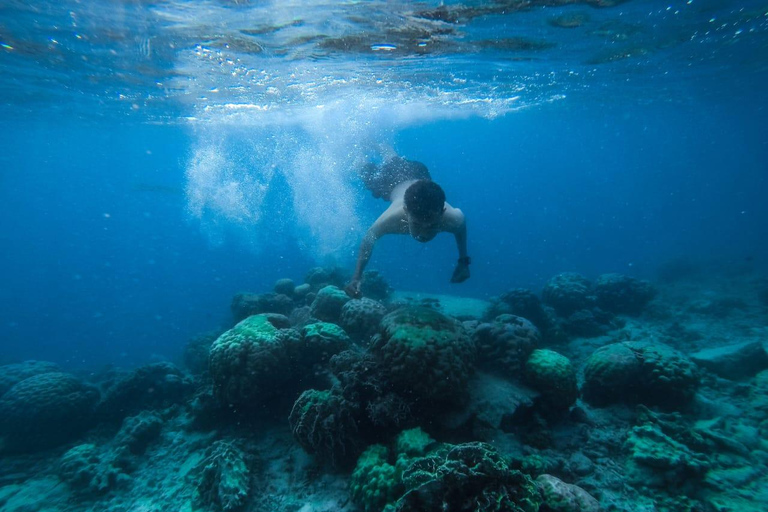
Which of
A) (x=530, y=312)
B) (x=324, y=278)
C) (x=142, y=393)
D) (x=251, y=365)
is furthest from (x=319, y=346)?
(x=530, y=312)

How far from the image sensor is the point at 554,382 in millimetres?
4621

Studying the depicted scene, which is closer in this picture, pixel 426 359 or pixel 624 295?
pixel 426 359

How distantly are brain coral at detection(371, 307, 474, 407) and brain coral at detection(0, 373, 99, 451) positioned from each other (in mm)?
6731

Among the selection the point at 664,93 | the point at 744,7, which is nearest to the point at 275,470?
the point at 744,7

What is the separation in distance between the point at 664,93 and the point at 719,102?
12729 millimetres

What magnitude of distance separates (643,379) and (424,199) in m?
4.27

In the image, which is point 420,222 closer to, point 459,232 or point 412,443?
point 459,232

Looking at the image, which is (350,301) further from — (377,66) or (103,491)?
(377,66)

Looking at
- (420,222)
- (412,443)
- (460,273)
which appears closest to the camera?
(412,443)

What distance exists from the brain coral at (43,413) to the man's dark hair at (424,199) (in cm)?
787

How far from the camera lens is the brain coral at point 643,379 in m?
4.91

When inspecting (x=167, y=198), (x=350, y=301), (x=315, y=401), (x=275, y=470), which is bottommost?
(x=275, y=470)

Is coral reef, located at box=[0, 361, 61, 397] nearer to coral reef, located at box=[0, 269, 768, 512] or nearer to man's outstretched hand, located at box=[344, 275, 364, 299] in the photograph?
coral reef, located at box=[0, 269, 768, 512]

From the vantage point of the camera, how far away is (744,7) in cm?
1245
